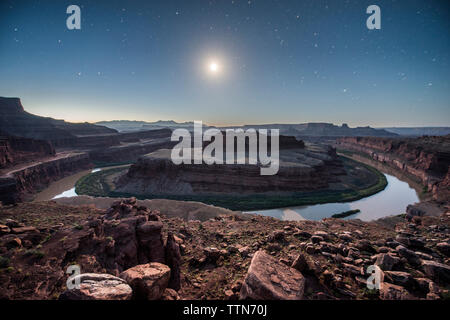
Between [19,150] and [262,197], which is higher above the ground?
[19,150]

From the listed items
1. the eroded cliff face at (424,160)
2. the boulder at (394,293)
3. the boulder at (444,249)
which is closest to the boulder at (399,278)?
the boulder at (394,293)

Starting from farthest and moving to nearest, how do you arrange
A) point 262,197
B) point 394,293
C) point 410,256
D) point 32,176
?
point 32,176, point 262,197, point 410,256, point 394,293

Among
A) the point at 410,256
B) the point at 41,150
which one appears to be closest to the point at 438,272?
the point at 410,256

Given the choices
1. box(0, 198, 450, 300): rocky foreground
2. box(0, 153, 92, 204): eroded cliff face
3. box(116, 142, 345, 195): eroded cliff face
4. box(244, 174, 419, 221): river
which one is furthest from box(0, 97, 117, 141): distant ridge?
box(0, 198, 450, 300): rocky foreground

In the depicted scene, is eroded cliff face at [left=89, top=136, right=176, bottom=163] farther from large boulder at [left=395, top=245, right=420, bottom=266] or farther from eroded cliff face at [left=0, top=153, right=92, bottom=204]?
large boulder at [left=395, top=245, right=420, bottom=266]

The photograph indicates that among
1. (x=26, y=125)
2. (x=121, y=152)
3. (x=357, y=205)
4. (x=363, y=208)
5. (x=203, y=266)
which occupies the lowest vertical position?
(x=363, y=208)

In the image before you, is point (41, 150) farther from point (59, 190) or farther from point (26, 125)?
point (26, 125)
